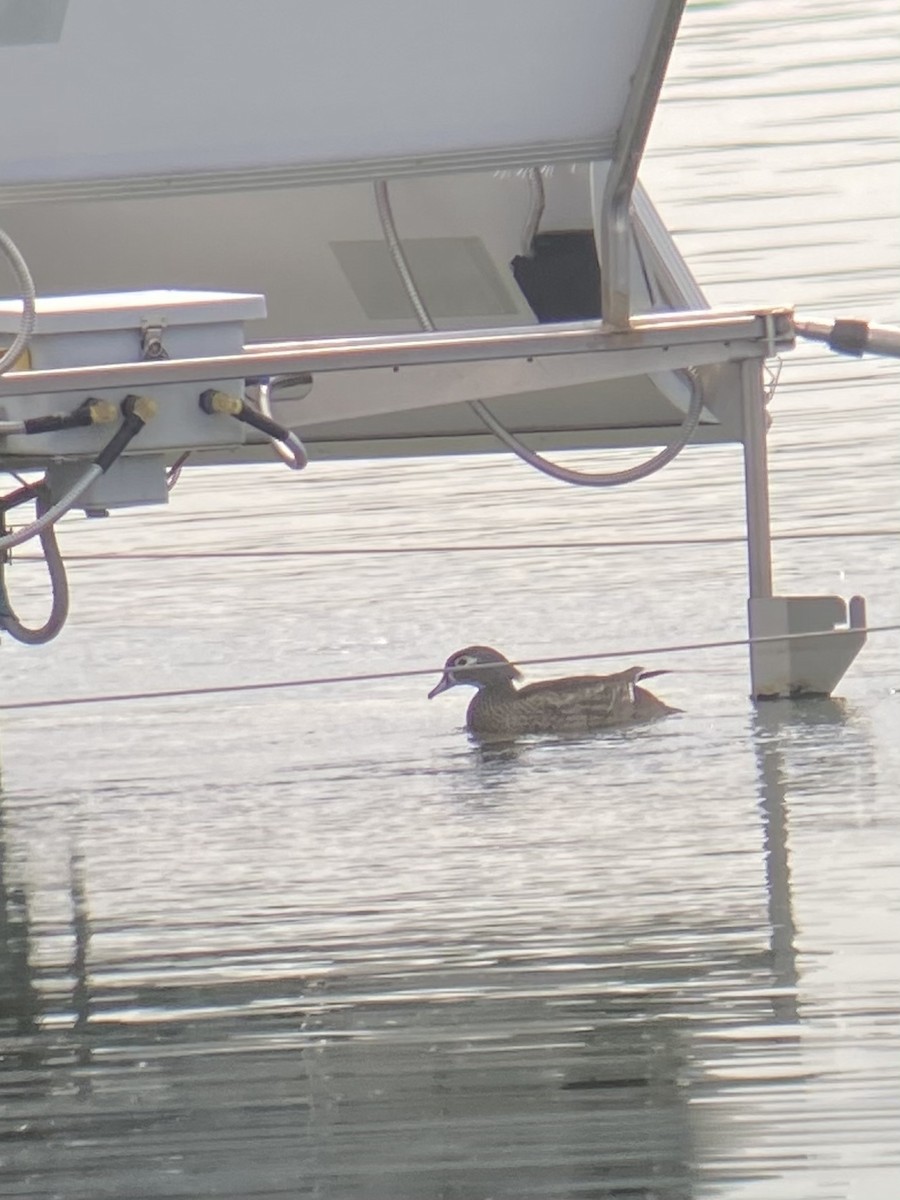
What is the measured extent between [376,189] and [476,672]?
0.85 meters

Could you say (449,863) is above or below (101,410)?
below

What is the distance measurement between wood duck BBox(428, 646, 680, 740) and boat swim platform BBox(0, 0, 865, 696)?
0.71 feet

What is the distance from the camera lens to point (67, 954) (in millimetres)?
3021

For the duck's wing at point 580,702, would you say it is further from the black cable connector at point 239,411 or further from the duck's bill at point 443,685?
the black cable connector at point 239,411

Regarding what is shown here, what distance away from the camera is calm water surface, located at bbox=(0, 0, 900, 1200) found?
227 centimetres

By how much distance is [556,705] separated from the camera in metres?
4.45

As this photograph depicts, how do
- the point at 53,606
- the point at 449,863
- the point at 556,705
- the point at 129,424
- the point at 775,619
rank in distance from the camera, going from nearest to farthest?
the point at 449,863, the point at 129,424, the point at 53,606, the point at 775,619, the point at 556,705

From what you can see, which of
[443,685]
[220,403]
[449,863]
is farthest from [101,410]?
[443,685]

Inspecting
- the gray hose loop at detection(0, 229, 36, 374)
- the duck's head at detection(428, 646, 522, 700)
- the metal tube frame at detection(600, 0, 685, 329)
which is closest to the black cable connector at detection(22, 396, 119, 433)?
the gray hose loop at detection(0, 229, 36, 374)

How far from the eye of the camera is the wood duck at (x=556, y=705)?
14.3ft

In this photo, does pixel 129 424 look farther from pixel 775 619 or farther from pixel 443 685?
pixel 443 685

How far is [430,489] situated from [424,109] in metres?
2.85

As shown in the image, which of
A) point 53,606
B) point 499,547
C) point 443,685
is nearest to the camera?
point 53,606

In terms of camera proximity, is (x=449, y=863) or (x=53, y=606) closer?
(x=449, y=863)
